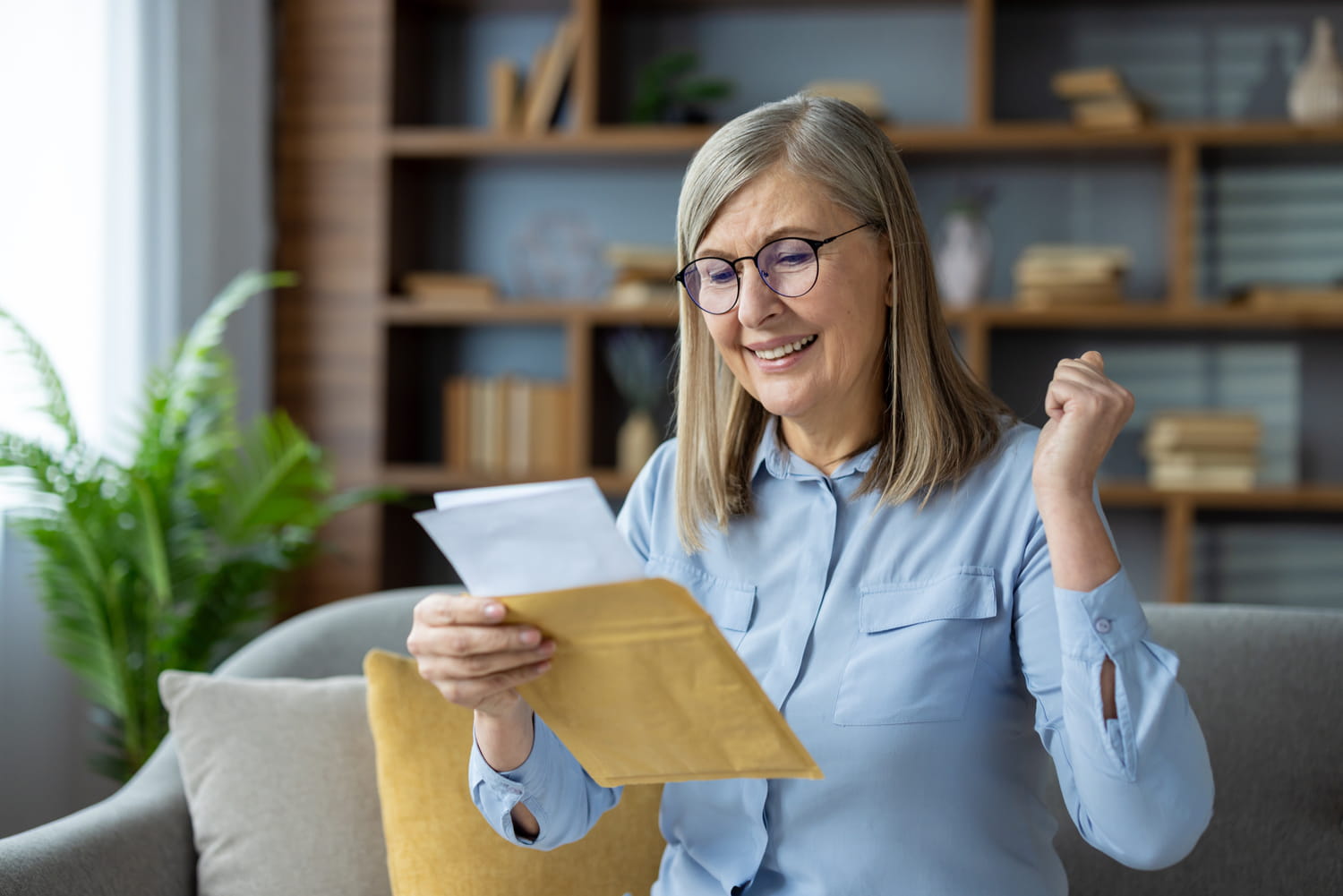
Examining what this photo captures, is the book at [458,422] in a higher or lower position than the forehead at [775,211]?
lower

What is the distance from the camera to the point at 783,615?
1258 mm

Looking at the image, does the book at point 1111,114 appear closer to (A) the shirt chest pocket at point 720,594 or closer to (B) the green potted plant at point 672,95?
(B) the green potted plant at point 672,95

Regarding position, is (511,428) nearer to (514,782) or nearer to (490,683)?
(514,782)

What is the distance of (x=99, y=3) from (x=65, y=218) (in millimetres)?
523

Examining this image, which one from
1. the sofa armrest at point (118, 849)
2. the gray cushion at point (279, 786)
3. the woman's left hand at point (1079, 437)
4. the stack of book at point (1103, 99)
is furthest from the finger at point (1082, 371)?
the stack of book at point (1103, 99)

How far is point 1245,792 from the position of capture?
1567mm

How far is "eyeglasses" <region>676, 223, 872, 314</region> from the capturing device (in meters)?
1.22

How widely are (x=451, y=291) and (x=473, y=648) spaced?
252 cm

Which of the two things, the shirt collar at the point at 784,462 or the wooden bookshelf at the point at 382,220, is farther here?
the wooden bookshelf at the point at 382,220

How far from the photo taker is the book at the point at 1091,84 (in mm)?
3104

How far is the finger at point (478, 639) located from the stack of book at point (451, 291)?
245 centimetres

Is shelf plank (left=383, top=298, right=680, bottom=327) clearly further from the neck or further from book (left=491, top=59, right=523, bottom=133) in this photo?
the neck

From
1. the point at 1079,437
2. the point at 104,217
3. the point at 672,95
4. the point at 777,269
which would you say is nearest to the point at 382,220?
the point at 104,217

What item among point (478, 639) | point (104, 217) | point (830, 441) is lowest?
point (478, 639)
